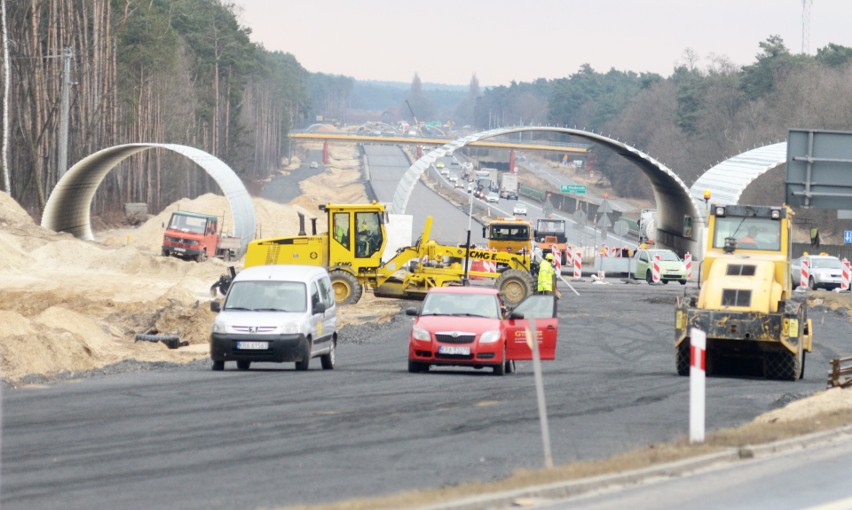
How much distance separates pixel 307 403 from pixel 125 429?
298 centimetres

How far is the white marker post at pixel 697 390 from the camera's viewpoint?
46.6 feet

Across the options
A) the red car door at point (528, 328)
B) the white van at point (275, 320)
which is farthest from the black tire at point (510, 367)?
the white van at point (275, 320)

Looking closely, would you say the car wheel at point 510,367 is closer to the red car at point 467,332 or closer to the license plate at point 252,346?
the red car at point 467,332

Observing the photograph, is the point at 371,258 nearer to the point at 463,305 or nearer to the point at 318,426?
the point at 463,305

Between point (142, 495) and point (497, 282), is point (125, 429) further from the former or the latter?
point (497, 282)

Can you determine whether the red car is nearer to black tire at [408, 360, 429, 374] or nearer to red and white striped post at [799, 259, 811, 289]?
black tire at [408, 360, 429, 374]

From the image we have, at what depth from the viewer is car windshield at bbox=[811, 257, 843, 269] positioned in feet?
181

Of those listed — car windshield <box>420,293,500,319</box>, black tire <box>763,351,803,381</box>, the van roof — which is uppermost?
the van roof

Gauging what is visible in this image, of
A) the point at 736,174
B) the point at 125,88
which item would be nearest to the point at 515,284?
the point at 736,174

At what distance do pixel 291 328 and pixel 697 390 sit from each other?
9.67m

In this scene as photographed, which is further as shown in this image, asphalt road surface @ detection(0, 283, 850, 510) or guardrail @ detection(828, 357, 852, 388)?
guardrail @ detection(828, 357, 852, 388)

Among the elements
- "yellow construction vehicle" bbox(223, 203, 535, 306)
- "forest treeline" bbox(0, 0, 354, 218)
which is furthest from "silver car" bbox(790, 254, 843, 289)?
"forest treeline" bbox(0, 0, 354, 218)

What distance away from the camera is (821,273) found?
54.6m

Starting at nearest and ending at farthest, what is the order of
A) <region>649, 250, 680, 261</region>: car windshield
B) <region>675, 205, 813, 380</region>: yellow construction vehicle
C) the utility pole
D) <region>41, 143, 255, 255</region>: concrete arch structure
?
<region>675, 205, 813, 380</region>: yellow construction vehicle
<region>649, 250, 680, 261</region>: car windshield
the utility pole
<region>41, 143, 255, 255</region>: concrete arch structure
